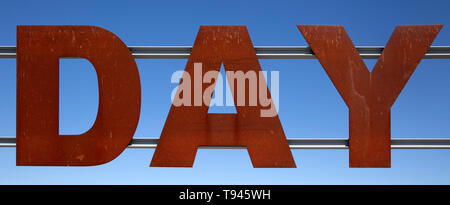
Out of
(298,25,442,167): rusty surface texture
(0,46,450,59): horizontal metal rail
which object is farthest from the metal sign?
(0,46,450,59): horizontal metal rail

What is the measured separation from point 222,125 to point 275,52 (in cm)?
123

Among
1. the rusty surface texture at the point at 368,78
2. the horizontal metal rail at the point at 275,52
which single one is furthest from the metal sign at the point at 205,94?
the horizontal metal rail at the point at 275,52

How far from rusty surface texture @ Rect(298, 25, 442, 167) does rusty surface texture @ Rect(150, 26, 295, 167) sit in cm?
90

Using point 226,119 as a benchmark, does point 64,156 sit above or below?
below

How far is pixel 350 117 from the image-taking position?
4.96m

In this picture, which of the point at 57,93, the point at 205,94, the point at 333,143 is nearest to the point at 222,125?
the point at 205,94

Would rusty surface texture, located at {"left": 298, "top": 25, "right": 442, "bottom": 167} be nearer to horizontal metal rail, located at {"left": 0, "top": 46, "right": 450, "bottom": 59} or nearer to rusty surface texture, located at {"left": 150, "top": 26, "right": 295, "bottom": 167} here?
horizontal metal rail, located at {"left": 0, "top": 46, "right": 450, "bottom": 59}

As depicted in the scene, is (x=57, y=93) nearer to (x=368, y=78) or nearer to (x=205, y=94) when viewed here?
(x=205, y=94)

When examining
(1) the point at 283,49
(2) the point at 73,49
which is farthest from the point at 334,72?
(2) the point at 73,49

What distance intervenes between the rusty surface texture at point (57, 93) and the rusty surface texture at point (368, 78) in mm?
2517

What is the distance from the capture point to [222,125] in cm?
496

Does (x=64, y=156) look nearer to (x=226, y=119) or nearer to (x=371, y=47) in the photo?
(x=226, y=119)

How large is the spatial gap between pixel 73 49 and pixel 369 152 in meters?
4.13

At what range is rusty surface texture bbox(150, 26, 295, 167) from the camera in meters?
4.96
